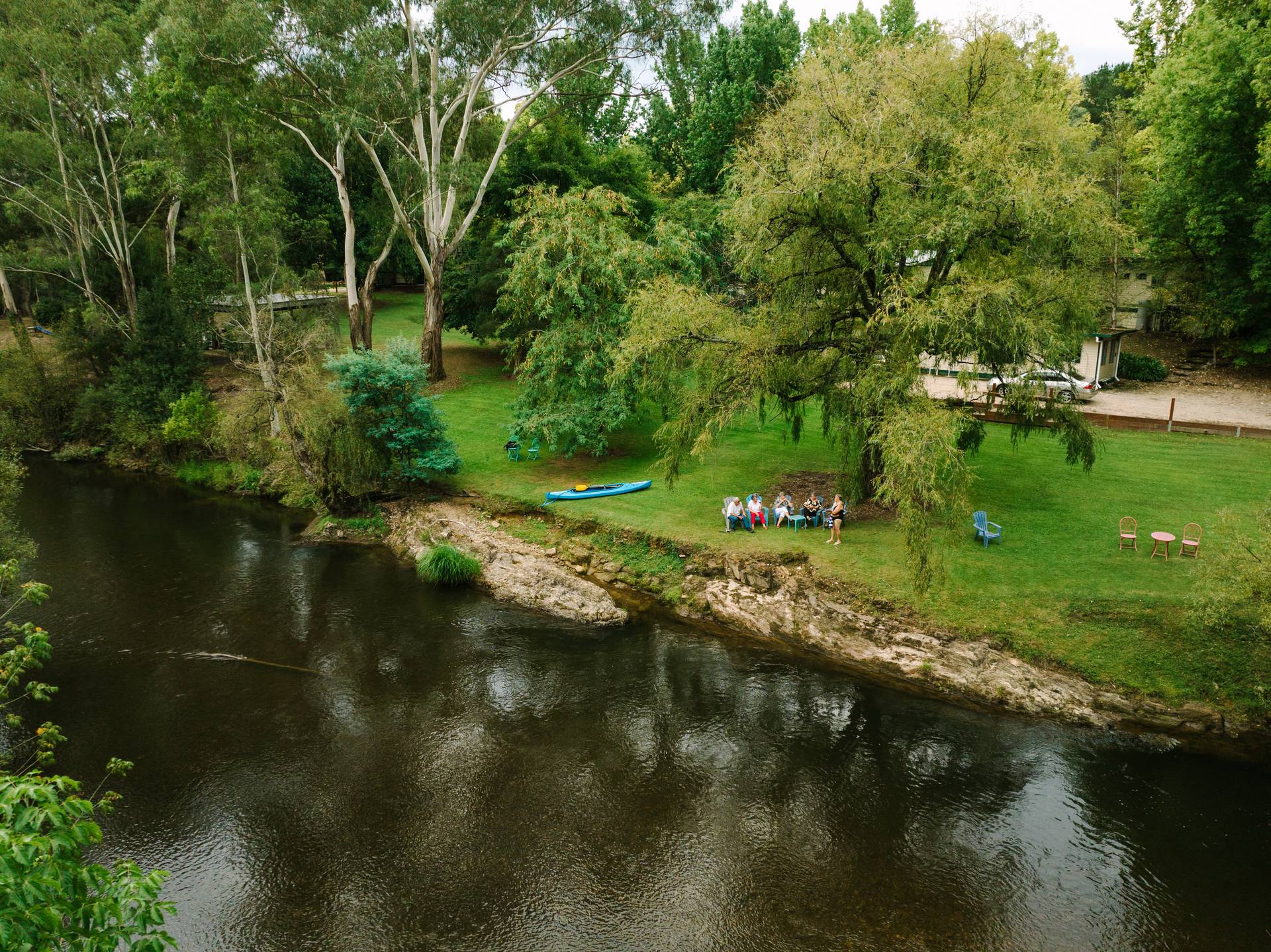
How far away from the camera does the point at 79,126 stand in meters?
33.8

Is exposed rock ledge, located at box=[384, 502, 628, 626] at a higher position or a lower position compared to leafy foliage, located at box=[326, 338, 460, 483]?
lower

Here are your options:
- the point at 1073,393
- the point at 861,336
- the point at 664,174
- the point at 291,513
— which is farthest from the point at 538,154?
the point at 1073,393

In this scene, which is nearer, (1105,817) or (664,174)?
(1105,817)

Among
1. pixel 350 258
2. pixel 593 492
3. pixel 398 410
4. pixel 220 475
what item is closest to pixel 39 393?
pixel 220 475

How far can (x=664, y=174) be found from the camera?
49438 mm

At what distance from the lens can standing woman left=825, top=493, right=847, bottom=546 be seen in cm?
1923

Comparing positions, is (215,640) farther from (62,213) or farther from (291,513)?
(62,213)

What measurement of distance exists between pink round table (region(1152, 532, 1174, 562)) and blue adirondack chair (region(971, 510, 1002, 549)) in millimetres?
3162

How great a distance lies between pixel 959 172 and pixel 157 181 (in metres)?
35.3

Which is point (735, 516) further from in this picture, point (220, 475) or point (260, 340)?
point (220, 475)

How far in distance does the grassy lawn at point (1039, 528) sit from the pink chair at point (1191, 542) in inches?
10.2

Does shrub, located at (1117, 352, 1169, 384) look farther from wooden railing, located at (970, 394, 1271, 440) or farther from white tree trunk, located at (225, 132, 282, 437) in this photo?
white tree trunk, located at (225, 132, 282, 437)

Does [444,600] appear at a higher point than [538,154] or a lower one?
lower

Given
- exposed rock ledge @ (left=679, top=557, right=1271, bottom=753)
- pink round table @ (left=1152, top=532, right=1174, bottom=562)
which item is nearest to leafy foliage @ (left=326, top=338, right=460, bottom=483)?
exposed rock ledge @ (left=679, top=557, right=1271, bottom=753)
